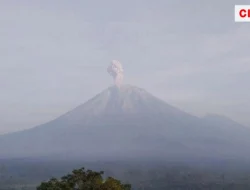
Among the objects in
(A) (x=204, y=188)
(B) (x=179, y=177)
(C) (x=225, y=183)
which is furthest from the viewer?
(B) (x=179, y=177)

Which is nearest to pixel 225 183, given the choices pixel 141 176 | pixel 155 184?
pixel 155 184

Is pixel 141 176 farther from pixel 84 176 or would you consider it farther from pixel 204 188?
pixel 84 176

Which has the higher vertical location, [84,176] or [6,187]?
[84,176]

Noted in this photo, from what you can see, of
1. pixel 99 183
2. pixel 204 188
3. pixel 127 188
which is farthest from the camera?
Answer: pixel 204 188

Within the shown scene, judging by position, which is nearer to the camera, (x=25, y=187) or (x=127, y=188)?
(x=127, y=188)

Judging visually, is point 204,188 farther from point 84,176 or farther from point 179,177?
point 84,176

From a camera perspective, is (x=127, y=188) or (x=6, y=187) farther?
(x=6, y=187)

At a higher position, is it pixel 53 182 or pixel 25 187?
pixel 53 182

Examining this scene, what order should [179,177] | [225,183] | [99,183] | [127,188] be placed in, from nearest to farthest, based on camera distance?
[99,183] → [127,188] → [225,183] → [179,177]

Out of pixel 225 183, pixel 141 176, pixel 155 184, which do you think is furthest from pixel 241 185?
pixel 141 176
